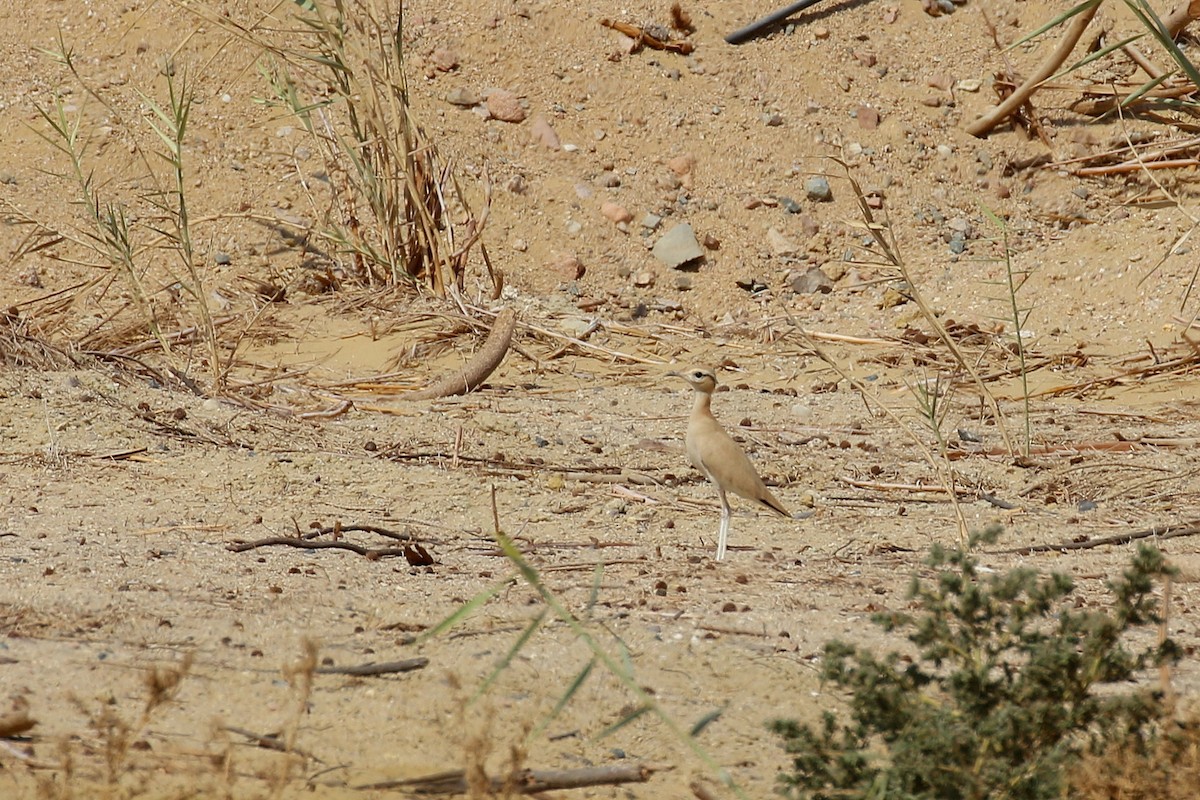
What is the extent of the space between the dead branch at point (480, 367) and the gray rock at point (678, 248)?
118 inches

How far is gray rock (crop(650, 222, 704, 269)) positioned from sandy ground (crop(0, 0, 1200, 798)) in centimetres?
14

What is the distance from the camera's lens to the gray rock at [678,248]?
10875 millimetres

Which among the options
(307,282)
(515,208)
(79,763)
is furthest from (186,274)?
(79,763)

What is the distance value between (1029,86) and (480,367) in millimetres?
5701

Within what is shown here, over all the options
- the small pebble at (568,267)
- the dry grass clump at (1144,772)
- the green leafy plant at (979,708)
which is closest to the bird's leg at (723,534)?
the green leafy plant at (979,708)

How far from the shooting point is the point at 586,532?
17.5ft

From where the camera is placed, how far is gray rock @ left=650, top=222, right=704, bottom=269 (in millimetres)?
10875

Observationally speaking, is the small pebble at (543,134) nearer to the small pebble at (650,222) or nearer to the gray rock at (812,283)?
the small pebble at (650,222)

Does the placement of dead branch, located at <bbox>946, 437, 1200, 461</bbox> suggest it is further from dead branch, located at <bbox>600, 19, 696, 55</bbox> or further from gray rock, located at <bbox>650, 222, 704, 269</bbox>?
dead branch, located at <bbox>600, 19, 696, 55</bbox>

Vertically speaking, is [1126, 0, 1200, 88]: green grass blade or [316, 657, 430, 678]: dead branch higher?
[1126, 0, 1200, 88]: green grass blade

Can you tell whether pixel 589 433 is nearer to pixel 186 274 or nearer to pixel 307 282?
pixel 307 282

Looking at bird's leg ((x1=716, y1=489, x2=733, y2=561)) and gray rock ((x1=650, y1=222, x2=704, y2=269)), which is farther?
gray rock ((x1=650, y1=222, x2=704, y2=269))

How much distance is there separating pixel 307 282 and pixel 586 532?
4.51 m

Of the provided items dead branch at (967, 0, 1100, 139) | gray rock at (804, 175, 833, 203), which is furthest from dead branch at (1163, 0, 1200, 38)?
gray rock at (804, 175, 833, 203)
